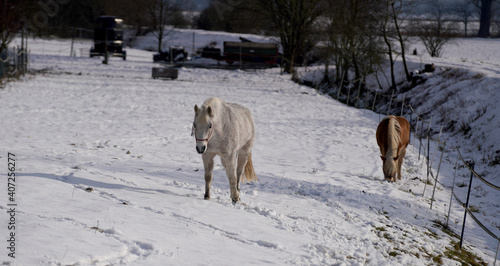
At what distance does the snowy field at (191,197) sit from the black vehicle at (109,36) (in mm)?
22733

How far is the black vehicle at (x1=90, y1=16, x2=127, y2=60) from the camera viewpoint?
128ft

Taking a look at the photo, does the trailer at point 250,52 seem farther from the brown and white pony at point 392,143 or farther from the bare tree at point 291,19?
the brown and white pony at point 392,143

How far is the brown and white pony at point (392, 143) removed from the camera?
9.39 m

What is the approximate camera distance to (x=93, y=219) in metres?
5.14

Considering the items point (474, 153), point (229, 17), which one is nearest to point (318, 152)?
point (474, 153)

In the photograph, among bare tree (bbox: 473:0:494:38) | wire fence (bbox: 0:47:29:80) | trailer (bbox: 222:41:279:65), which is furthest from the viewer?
bare tree (bbox: 473:0:494:38)

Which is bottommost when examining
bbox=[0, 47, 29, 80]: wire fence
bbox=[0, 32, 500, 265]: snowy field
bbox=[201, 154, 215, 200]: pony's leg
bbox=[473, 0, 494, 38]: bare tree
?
bbox=[0, 32, 500, 265]: snowy field

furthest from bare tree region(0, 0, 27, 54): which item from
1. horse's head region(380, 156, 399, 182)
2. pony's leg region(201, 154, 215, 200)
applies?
horse's head region(380, 156, 399, 182)

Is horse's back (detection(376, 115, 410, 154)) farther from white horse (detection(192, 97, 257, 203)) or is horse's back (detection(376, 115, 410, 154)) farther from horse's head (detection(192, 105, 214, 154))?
horse's head (detection(192, 105, 214, 154))

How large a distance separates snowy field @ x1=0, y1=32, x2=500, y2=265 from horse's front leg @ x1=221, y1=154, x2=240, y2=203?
0.58ft

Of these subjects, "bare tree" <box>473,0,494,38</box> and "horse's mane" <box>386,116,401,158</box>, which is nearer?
"horse's mane" <box>386,116,401,158</box>

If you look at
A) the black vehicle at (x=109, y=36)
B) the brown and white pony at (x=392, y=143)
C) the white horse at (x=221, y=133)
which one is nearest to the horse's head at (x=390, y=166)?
the brown and white pony at (x=392, y=143)

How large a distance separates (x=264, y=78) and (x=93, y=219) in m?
26.8

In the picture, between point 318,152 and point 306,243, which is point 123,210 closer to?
point 306,243
